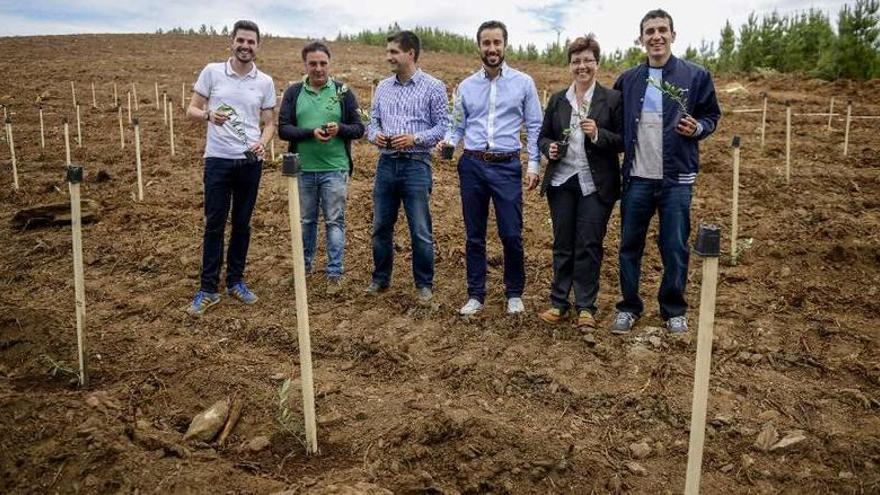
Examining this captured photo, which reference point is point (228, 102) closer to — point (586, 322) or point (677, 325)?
point (586, 322)

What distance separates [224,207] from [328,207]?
0.73m

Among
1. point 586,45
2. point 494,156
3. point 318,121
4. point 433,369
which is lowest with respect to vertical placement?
point 433,369

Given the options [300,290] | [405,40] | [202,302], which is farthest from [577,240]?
[202,302]

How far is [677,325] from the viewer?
3.91 m

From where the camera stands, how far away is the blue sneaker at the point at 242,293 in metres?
4.54

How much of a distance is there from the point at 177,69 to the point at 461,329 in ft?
56.8

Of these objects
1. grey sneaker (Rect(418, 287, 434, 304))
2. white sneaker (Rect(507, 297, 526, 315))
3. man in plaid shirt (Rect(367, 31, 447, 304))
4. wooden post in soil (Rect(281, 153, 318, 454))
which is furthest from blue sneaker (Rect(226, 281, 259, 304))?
wooden post in soil (Rect(281, 153, 318, 454))

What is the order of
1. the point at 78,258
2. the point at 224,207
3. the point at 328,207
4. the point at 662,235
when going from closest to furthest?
the point at 78,258 → the point at 662,235 → the point at 224,207 → the point at 328,207

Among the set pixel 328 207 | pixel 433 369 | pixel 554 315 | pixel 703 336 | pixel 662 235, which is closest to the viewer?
pixel 703 336

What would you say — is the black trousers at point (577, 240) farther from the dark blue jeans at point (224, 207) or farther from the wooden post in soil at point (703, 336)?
the dark blue jeans at point (224, 207)

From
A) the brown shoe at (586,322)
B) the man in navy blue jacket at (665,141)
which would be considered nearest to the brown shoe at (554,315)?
the brown shoe at (586,322)

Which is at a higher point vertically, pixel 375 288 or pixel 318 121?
pixel 318 121

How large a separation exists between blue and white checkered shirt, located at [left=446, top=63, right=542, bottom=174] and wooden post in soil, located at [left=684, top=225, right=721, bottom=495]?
6.78 ft

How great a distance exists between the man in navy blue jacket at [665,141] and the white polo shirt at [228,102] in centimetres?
234
